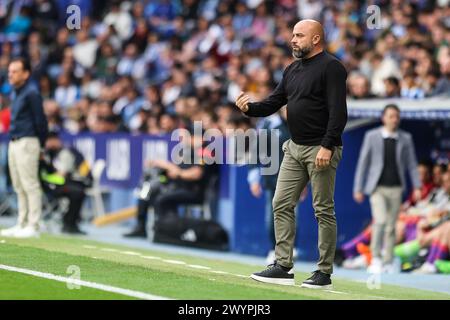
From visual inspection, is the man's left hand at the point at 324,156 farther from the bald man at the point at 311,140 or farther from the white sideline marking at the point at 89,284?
the white sideline marking at the point at 89,284

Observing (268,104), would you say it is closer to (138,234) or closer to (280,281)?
(280,281)

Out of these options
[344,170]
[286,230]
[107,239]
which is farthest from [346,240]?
[286,230]

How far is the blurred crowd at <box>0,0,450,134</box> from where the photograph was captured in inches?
736

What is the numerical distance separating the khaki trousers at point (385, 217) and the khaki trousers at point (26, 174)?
4394 millimetres

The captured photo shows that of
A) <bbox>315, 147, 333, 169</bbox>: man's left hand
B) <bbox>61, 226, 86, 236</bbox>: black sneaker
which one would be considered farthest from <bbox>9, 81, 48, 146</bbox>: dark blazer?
<bbox>315, 147, 333, 169</bbox>: man's left hand

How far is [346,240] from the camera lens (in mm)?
16625

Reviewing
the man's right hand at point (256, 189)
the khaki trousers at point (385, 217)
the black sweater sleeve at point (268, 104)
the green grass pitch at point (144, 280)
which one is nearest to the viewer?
the green grass pitch at point (144, 280)

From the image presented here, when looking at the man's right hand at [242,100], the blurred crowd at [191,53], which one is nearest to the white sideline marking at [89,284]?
the man's right hand at [242,100]

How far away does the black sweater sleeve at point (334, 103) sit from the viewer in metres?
9.78

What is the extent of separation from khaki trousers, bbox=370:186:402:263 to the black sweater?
197 inches

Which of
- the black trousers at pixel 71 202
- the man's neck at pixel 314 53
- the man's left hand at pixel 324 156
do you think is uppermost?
the man's neck at pixel 314 53

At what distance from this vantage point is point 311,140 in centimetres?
1009

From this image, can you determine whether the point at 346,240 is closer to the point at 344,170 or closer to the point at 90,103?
the point at 344,170
